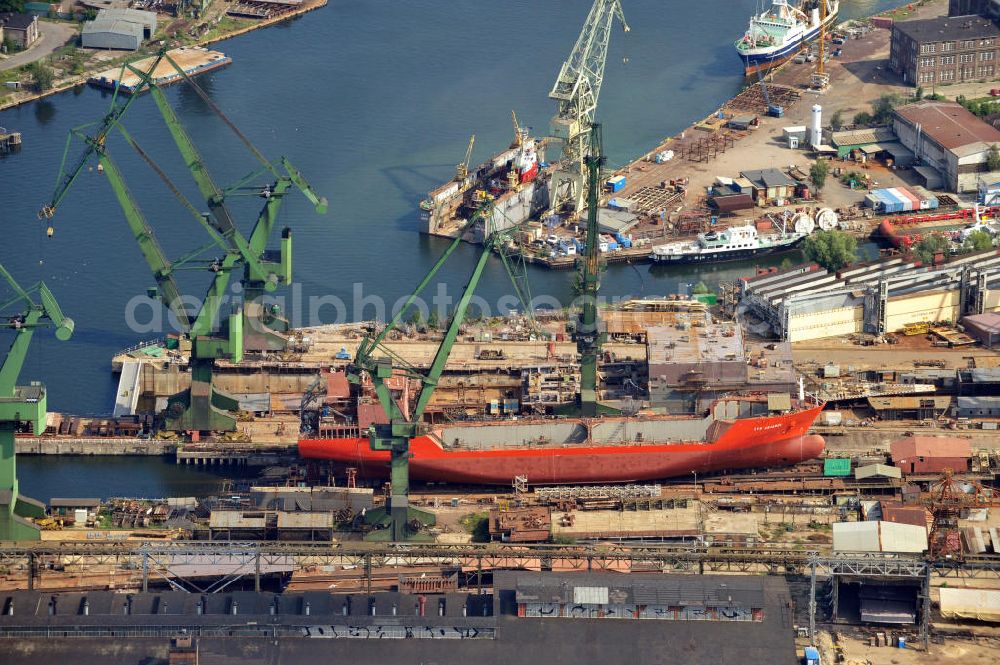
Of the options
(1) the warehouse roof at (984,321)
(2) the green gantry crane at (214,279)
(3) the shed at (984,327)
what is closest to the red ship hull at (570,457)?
(2) the green gantry crane at (214,279)

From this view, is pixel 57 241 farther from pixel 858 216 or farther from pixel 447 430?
pixel 858 216

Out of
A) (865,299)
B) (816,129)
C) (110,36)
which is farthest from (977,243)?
(110,36)

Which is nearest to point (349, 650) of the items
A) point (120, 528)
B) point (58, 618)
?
point (58, 618)

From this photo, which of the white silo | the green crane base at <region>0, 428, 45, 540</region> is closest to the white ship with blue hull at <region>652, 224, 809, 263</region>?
the white silo

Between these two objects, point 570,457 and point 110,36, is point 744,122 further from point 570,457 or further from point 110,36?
point 570,457

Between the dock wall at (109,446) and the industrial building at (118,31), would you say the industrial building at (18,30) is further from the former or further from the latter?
the dock wall at (109,446)

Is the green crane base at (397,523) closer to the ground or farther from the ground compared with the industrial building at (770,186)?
closer to the ground
